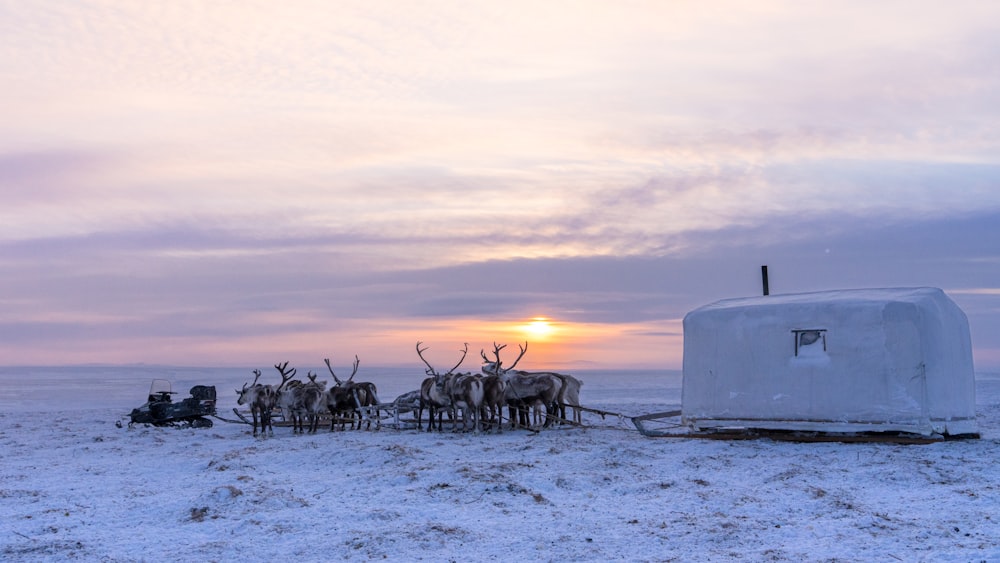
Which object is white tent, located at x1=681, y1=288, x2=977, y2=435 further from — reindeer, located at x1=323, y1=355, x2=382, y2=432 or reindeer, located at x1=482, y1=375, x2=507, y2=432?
reindeer, located at x1=323, y1=355, x2=382, y2=432

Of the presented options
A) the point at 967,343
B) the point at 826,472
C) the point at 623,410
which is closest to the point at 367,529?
the point at 826,472

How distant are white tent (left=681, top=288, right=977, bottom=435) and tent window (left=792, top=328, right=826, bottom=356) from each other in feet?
0.07

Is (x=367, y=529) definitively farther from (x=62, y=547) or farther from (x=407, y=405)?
(x=407, y=405)

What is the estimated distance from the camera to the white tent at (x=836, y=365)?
17.6m

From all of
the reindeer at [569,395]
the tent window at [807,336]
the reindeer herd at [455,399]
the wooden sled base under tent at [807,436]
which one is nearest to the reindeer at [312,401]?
the reindeer herd at [455,399]

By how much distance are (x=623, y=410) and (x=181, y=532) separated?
2183 centimetres

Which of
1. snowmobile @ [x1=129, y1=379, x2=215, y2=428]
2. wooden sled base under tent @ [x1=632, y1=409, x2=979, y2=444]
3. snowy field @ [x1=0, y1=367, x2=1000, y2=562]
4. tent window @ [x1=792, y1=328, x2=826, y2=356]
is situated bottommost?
snowy field @ [x1=0, y1=367, x2=1000, y2=562]

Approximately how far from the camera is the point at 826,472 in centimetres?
1454

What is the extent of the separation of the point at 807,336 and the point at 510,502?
9.17 meters

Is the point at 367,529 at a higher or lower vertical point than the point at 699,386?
lower

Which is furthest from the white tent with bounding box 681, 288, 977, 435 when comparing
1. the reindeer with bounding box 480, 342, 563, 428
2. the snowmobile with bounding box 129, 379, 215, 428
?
the snowmobile with bounding box 129, 379, 215, 428

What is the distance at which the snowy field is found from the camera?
9.92 metres

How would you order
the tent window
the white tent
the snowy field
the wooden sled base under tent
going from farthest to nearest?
the tent window < the white tent < the wooden sled base under tent < the snowy field

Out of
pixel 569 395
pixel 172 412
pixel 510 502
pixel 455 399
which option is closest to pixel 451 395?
pixel 455 399
